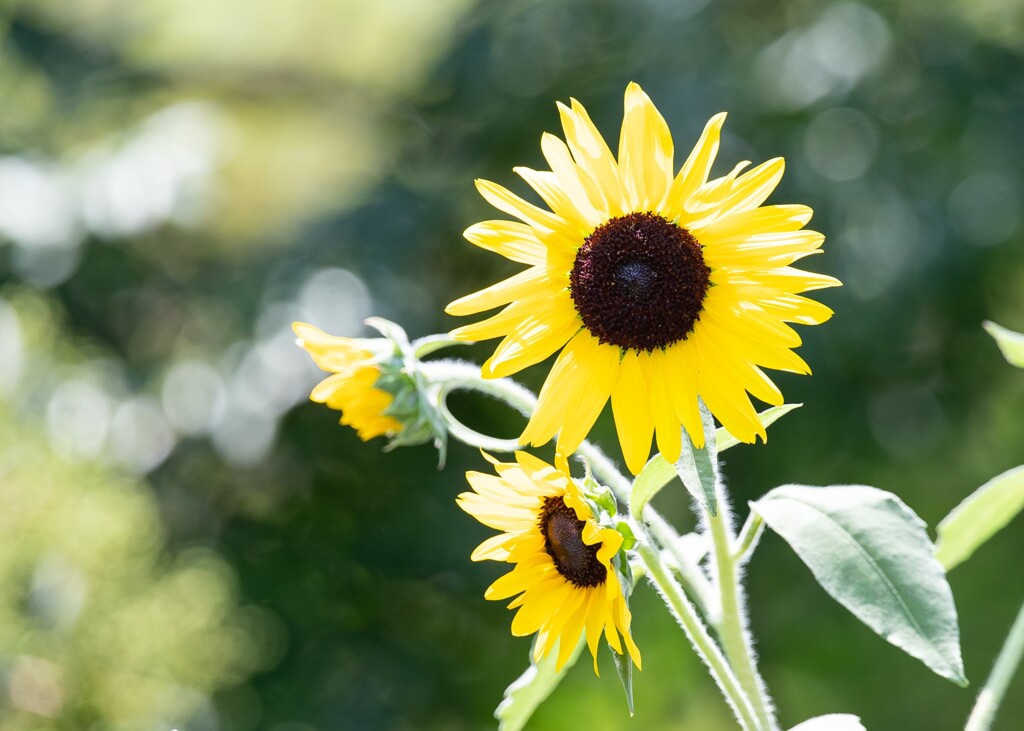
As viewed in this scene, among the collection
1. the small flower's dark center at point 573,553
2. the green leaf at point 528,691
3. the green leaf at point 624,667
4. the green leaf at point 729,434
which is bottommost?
the green leaf at point 528,691

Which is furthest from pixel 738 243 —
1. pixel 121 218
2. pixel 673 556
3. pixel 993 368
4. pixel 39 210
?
pixel 993 368

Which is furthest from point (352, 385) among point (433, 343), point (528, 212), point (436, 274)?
point (436, 274)

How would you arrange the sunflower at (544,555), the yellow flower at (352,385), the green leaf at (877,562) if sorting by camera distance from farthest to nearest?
the yellow flower at (352,385) → the sunflower at (544,555) → the green leaf at (877,562)

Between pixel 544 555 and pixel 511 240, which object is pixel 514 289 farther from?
pixel 544 555

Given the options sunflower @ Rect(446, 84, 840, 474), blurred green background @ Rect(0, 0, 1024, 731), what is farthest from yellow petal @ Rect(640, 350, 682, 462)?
blurred green background @ Rect(0, 0, 1024, 731)

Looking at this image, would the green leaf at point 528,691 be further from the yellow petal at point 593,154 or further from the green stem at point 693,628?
the yellow petal at point 593,154

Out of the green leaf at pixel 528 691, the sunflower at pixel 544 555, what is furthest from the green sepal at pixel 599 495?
the green leaf at pixel 528 691

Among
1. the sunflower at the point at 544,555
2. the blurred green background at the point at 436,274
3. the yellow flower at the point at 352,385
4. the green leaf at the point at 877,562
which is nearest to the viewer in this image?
the green leaf at the point at 877,562
